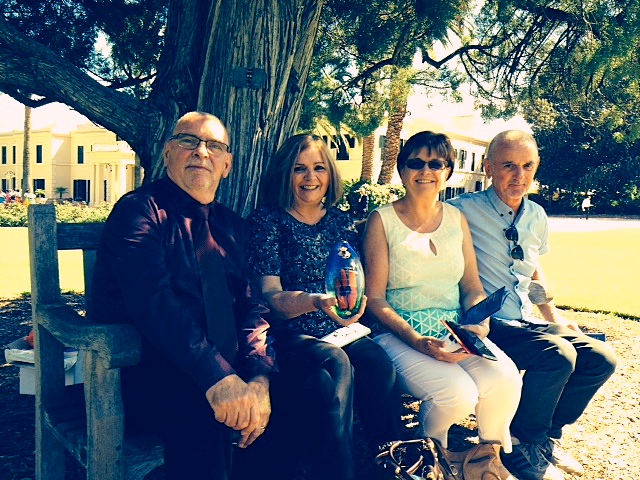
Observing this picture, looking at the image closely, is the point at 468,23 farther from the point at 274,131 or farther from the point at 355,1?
the point at 274,131

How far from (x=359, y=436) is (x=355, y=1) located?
421cm

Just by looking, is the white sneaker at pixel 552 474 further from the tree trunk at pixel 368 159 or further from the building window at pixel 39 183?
the building window at pixel 39 183

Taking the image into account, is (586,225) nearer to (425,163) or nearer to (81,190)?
(425,163)

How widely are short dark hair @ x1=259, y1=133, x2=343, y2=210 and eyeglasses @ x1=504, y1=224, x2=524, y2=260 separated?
1.05m

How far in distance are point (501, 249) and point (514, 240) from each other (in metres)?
0.09

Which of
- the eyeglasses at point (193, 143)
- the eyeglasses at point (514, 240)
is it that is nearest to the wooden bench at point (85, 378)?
the eyeglasses at point (193, 143)

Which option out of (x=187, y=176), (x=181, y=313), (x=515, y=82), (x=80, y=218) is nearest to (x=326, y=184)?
(x=187, y=176)

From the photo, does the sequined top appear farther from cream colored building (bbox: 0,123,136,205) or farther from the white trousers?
cream colored building (bbox: 0,123,136,205)

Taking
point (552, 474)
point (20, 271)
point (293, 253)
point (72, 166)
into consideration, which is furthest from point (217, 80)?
point (72, 166)

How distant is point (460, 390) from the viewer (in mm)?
2838

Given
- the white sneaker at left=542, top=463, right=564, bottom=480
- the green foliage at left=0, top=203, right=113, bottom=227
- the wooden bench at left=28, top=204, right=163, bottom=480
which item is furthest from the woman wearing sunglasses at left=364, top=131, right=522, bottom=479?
the green foliage at left=0, top=203, right=113, bottom=227

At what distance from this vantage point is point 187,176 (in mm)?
2709

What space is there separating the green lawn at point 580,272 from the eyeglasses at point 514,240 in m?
5.16

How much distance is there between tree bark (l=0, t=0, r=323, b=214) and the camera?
377 centimetres
